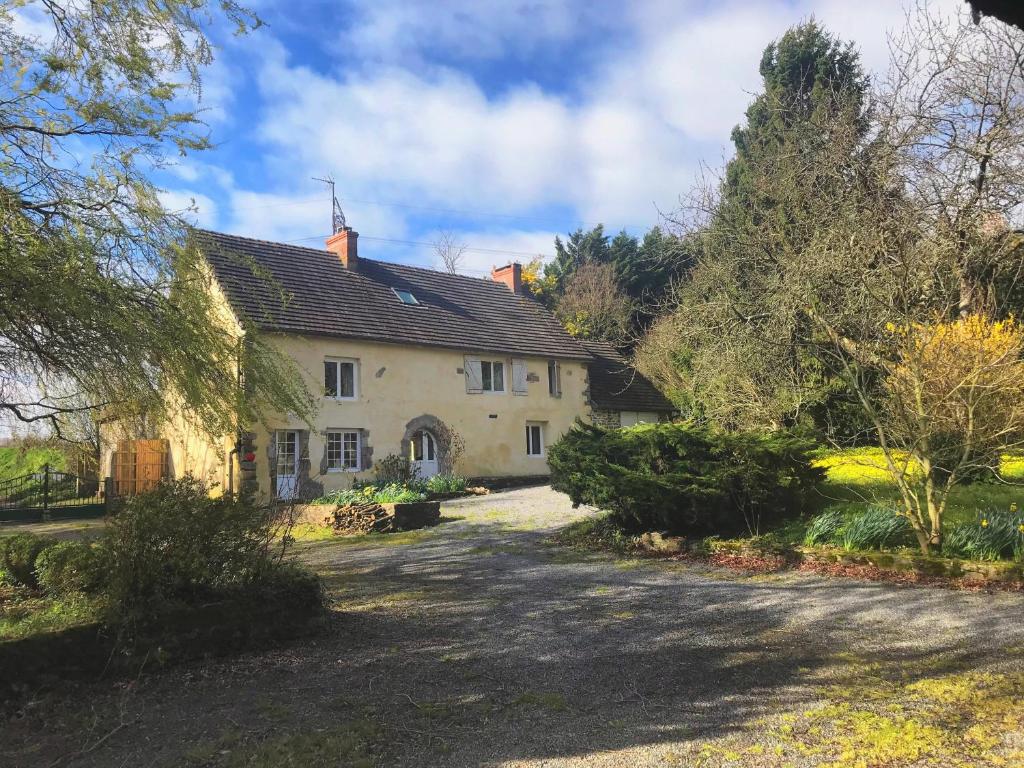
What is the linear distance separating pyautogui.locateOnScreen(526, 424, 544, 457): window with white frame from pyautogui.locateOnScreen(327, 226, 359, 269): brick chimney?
8187 mm

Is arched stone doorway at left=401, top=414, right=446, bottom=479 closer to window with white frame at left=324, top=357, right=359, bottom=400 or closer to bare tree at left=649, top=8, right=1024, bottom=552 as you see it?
window with white frame at left=324, top=357, right=359, bottom=400

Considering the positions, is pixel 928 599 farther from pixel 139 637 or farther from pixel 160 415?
pixel 160 415

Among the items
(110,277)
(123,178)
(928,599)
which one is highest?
(123,178)

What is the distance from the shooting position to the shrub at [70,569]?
225 inches

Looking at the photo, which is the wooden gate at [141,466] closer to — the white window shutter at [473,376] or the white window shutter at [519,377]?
the white window shutter at [473,376]

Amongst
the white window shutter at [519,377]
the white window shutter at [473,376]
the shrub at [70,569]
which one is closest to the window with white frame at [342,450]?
the white window shutter at [473,376]

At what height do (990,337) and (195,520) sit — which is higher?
(990,337)

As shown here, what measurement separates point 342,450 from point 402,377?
115 inches

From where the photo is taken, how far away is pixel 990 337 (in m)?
12.7

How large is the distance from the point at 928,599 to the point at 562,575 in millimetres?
3936

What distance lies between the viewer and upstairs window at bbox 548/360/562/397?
2602 cm

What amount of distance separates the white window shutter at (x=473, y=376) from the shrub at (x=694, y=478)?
1265cm

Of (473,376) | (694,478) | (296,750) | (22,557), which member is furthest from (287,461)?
(296,750)

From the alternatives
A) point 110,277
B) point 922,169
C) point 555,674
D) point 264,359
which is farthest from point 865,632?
point 922,169
